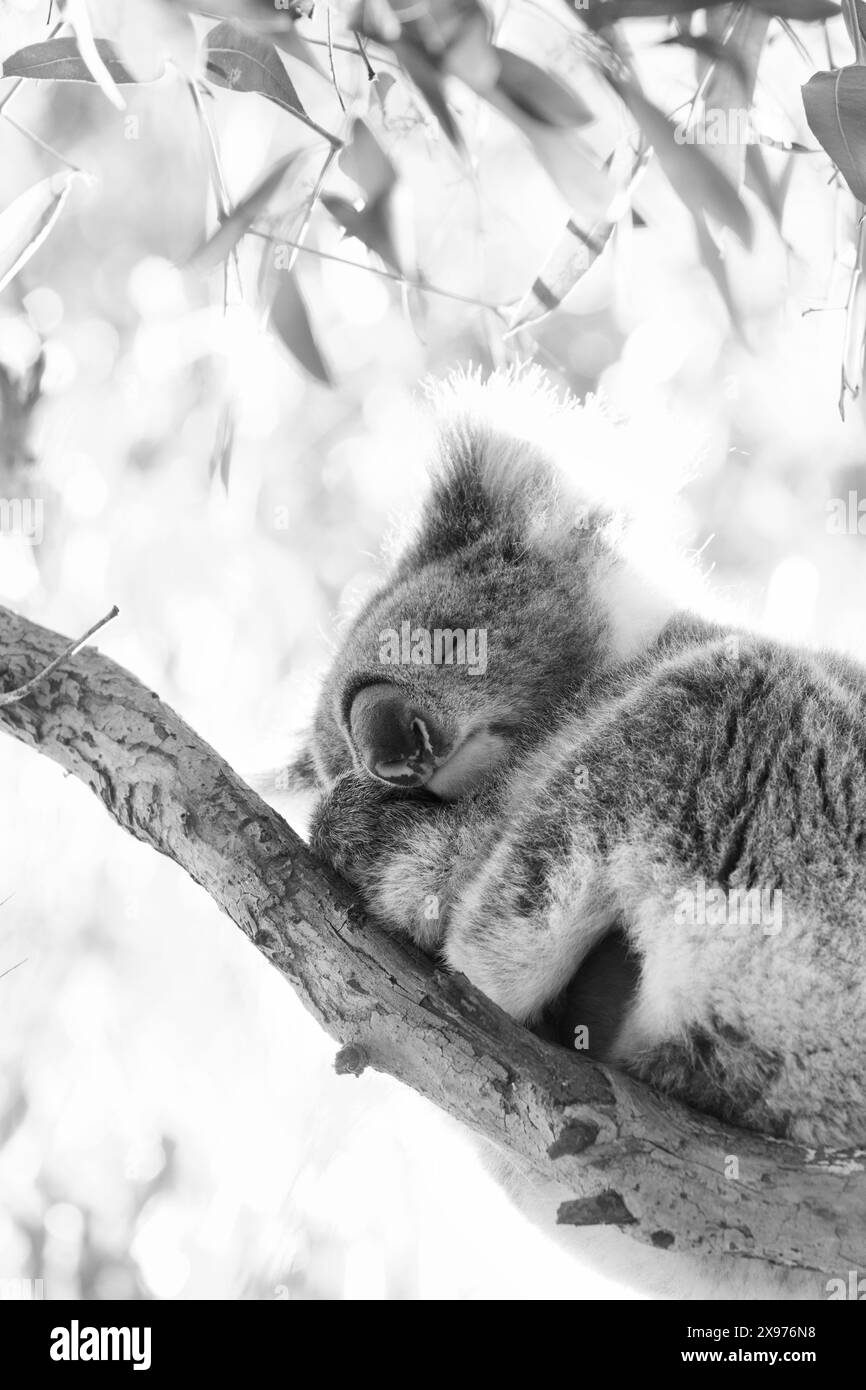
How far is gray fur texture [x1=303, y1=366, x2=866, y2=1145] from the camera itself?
4.30ft

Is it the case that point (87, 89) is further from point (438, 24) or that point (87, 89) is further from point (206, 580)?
point (438, 24)

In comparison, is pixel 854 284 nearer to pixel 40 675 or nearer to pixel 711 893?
pixel 711 893

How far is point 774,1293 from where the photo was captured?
144 centimetres

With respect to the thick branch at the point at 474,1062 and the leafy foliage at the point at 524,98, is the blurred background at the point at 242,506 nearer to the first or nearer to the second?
the leafy foliage at the point at 524,98

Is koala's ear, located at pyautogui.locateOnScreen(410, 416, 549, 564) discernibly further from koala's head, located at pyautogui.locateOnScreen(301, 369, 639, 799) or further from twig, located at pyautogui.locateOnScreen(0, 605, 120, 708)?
twig, located at pyautogui.locateOnScreen(0, 605, 120, 708)

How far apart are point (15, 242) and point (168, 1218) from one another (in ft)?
8.56

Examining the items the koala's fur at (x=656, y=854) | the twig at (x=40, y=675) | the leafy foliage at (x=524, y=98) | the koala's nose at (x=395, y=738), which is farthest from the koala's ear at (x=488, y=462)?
the twig at (x=40, y=675)

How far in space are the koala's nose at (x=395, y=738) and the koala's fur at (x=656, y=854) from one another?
0.02 metres

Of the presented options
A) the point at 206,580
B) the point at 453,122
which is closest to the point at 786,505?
the point at 206,580

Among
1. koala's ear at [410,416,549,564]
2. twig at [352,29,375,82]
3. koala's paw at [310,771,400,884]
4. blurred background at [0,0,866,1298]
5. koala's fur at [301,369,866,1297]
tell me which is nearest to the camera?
koala's fur at [301,369,866,1297]

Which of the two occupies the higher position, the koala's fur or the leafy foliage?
the leafy foliage

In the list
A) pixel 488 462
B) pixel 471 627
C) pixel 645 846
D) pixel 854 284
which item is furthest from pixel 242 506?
pixel 645 846

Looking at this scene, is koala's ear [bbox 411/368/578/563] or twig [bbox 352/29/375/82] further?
koala's ear [bbox 411/368/578/563]

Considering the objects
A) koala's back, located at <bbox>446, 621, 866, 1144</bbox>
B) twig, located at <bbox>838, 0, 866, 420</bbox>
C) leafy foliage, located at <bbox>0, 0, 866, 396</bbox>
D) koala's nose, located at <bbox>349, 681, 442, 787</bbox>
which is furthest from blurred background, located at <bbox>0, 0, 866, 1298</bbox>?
koala's back, located at <bbox>446, 621, 866, 1144</bbox>
